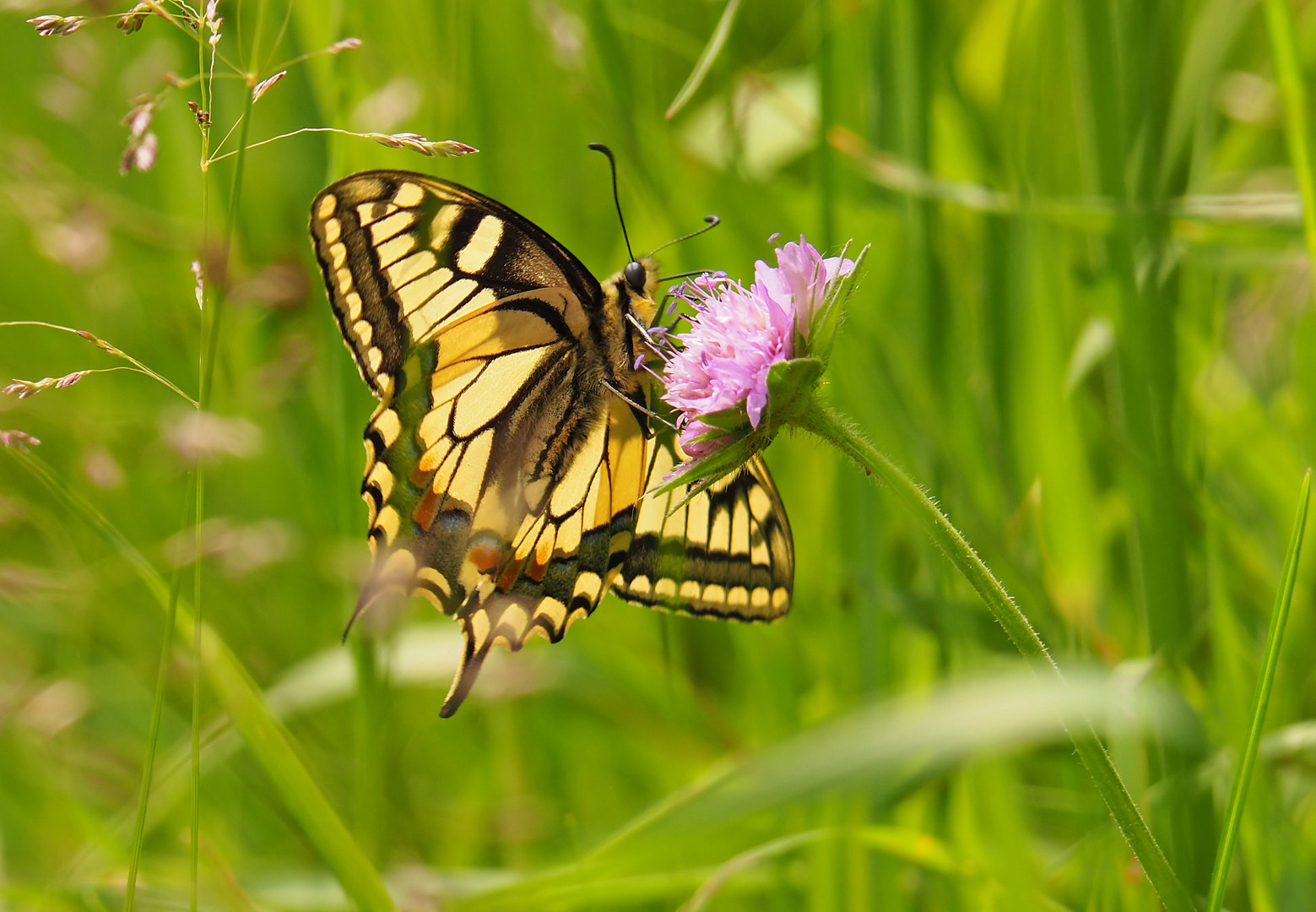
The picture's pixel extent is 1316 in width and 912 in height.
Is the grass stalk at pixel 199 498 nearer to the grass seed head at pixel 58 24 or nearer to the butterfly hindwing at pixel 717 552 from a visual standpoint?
the grass seed head at pixel 58 24

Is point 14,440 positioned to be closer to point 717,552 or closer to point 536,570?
point 536,570

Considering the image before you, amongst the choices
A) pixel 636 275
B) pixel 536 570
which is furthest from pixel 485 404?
pixel 636 275

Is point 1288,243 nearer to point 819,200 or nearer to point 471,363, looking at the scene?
point 819,200

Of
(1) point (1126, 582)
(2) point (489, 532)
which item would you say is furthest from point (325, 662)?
(1) point (1126, 582)

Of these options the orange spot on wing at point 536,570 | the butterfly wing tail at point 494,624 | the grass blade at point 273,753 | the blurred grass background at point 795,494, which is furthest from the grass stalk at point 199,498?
the orange spot on wing at point 536,570

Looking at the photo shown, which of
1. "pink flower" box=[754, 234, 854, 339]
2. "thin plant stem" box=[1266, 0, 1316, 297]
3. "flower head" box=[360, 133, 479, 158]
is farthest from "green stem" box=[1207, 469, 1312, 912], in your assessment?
"flower head" box=[360, 133, 479, 158]

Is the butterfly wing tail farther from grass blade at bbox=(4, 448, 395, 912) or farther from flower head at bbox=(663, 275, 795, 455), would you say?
flower head at bbox=(663, 275, 795, 455)
